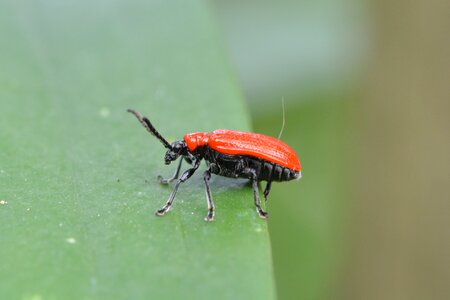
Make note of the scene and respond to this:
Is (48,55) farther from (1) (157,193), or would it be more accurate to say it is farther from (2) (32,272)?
(2) (32,272)

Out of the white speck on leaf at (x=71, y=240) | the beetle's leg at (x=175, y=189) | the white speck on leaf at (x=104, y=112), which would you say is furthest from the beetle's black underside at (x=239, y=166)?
the white speck on leaf at (x=71, y=240)

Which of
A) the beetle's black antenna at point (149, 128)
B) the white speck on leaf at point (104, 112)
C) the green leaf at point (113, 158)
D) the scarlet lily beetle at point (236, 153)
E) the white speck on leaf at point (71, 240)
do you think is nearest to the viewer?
the green leaf at point (113, 158)

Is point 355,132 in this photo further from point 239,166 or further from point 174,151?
point 174,151

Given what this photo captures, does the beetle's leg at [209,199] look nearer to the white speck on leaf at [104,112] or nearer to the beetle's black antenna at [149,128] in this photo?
the beetle's black antenna at [149,128]

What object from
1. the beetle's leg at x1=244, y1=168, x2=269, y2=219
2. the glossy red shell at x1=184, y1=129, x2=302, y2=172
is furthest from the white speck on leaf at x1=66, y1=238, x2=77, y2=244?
the glossy red shell at x1=184, y1=129, x2=302, y2=172

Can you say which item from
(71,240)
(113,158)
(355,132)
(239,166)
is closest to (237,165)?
(239,166)

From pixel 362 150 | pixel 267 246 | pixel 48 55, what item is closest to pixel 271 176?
pixel 267 246

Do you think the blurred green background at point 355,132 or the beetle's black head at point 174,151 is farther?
the blurred green background at point 355,132
